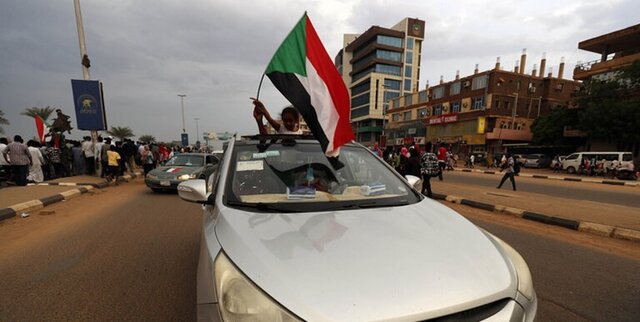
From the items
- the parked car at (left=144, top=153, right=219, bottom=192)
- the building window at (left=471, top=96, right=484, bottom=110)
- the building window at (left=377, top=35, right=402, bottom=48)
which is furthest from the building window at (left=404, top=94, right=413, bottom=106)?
the parked car at (left=144, top=153, right=219, bottom=192)

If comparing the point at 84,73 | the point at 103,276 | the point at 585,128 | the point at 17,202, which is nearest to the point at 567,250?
the point at 103,276


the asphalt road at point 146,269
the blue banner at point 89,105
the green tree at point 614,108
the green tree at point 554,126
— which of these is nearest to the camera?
the asphalt road at point 146,269

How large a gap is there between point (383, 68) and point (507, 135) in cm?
3135

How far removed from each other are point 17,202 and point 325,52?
26.5ft

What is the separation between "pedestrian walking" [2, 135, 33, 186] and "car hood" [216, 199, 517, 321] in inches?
441

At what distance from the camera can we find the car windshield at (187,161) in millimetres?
10019

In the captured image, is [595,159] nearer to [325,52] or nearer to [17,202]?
[325,52]

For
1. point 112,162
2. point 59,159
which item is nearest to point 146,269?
point 112,162

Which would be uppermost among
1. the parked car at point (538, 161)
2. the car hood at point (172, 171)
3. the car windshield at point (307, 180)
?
the car windshield at point (307, 180)

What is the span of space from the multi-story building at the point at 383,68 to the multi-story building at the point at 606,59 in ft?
114

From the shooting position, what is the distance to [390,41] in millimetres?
62781

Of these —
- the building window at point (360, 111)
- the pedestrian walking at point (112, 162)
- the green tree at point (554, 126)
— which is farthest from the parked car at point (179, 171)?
the building window at point (360, 111)

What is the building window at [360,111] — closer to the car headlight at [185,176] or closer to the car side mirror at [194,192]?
the car headlight at [185,176]

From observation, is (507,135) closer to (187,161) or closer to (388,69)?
(388,69)
